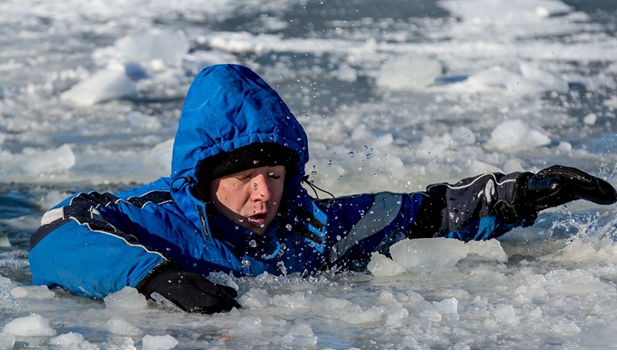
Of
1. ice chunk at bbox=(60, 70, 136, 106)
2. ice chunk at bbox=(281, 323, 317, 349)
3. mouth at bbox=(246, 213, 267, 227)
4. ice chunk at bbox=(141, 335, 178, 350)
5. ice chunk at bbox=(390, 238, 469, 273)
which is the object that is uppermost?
mouth at bbox=(246, 213, 267, 227)

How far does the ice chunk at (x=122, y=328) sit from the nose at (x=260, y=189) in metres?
0.72

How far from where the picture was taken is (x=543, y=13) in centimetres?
1074

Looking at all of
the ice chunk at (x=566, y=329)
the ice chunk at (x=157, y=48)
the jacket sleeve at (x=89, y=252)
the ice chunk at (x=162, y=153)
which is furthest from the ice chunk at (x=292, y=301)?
the ice chunk at (x=157, y=48)

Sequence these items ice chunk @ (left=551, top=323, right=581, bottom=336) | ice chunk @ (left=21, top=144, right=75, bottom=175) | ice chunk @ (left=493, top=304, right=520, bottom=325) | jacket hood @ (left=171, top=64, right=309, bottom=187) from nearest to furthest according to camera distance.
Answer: ice chunk @ (left=551, top=323, right=581, bottom=336)
ice chunk @ (left=493, top=304, right=520, bottom=325)
jacket hood @ (left=171, top=64, right=309, bottom=187)
ice chunk @ (left=21, top=144, right=75, bottom=175)

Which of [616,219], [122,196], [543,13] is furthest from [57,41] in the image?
[616,219]

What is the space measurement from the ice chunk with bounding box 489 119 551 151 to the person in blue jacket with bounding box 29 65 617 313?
209 centimetres

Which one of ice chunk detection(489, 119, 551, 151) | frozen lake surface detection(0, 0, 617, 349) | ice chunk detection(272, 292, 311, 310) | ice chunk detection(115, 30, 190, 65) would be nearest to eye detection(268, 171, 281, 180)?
frozen lake surface detection(0, 0, 617, 349)

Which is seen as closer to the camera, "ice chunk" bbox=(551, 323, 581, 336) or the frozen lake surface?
"ice chunk" bbox=(551, 323, 581, 336)

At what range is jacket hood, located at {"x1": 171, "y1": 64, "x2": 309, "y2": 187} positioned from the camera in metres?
3.11

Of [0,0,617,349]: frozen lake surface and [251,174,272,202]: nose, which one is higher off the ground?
[251,174,272,202]: nose

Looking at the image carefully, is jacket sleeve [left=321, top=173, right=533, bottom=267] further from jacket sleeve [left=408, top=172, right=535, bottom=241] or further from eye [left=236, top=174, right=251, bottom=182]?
eye [left=236, top=174, right=251, bottom=182]

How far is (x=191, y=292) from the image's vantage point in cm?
271

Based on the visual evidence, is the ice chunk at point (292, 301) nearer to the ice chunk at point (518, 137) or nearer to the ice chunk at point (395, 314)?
the ice chunk at point (395, 314)

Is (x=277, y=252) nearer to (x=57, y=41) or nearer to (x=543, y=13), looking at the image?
(x=57, y=41)
